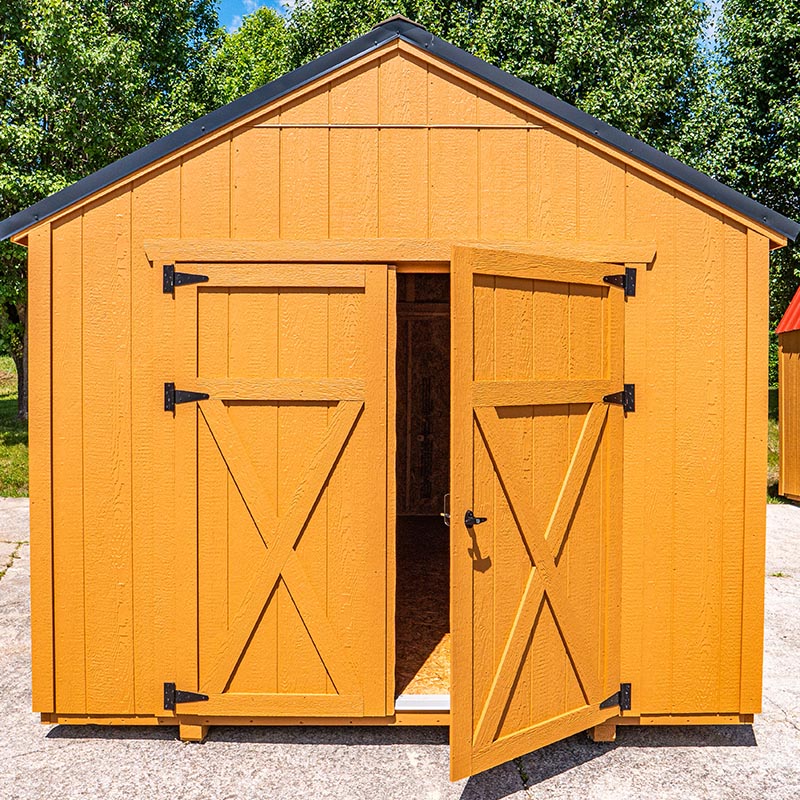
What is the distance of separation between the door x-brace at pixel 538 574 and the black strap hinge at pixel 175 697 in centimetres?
161

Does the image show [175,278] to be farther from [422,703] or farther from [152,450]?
[422,703]

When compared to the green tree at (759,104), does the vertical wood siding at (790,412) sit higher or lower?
lower

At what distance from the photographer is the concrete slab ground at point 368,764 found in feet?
11.5

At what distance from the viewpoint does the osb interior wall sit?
3.87m

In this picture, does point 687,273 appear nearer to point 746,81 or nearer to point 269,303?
point 269,303

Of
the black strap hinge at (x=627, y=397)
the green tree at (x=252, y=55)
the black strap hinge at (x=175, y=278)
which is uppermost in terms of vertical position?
the green tree at (x=252, y=55)

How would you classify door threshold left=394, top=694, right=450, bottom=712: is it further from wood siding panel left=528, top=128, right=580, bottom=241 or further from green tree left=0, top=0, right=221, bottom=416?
green tree left=0, top=0, right=221, bottom=416

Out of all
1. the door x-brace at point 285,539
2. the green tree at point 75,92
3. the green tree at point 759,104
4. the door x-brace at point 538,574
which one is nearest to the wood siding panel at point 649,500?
the door x-brace at point 538,574

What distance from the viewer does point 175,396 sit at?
383 centimetres

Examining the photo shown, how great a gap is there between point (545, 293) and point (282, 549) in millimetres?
2029

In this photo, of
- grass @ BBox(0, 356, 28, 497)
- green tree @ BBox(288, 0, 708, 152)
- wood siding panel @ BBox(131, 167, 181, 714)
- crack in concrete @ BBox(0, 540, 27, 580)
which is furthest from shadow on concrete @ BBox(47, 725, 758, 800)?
green tree @ BBox(288, 0, 708, 152)

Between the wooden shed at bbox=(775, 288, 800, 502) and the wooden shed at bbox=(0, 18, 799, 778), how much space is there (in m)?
7.75

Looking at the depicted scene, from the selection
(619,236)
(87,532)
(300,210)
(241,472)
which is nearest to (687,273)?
(619,236)

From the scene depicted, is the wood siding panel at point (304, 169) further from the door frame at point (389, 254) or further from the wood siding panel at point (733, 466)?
the wood siding panel at point (733, 466)
